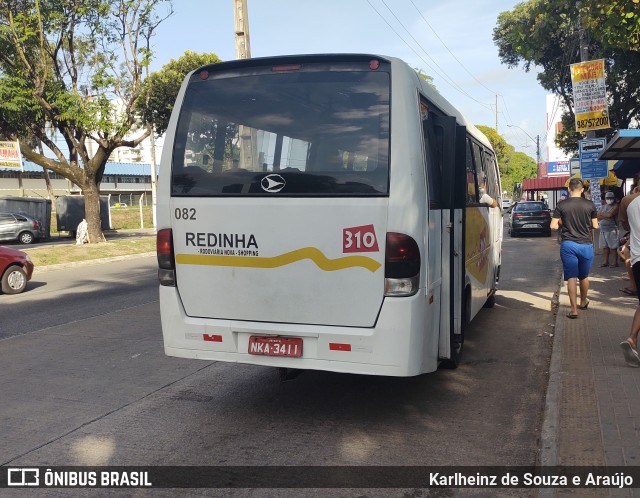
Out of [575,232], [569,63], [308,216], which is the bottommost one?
[575,232]

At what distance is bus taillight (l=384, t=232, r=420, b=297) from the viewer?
4387 mm

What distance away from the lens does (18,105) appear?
20.6 m

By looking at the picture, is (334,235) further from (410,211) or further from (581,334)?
(581,334)

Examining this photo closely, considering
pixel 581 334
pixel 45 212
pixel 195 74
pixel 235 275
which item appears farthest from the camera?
pixel 45 212

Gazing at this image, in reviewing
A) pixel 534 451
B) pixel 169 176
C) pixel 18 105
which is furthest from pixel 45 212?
pixel 534 451

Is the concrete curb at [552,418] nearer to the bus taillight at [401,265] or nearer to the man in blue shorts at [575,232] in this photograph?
the bus taillight at [401,265]

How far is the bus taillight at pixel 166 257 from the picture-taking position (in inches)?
199

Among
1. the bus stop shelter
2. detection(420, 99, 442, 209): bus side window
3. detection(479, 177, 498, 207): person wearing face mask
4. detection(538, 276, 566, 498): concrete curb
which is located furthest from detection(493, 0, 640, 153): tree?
detection(420, 99, 442, 209): bus side window

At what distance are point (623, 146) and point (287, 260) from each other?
9.36 m

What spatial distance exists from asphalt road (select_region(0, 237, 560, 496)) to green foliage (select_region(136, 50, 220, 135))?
13.3 m

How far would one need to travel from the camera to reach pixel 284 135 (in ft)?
15.6

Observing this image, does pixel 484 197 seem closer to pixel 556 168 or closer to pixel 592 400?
pixel 592 400

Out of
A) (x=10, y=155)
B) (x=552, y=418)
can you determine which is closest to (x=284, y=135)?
(x=552, y=418)

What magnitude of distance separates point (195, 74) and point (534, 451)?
13.0ft
